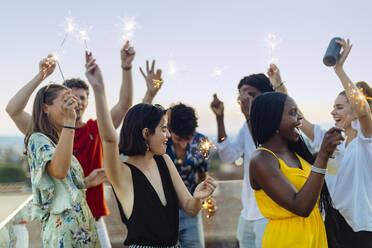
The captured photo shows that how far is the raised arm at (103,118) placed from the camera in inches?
80.7

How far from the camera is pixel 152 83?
3.48 metres

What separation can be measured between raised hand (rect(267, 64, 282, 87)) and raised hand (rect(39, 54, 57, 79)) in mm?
1935

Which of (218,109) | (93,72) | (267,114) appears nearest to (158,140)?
(93,72)

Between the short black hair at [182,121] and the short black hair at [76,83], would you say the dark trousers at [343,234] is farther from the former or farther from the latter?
the short black hair at [76,83]

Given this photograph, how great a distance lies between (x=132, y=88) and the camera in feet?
10.5

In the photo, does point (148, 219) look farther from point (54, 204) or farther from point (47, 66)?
point (47, 66)

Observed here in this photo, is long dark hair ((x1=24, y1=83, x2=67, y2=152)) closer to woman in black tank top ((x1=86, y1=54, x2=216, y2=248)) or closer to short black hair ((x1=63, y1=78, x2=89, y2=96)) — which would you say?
woman in black tank top ((x1=86, y1=54, x2=216, y2=248))

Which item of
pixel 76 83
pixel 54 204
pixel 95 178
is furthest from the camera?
pixel 76 83

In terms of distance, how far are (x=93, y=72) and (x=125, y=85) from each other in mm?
1089

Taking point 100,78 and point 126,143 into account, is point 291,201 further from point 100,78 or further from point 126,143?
point 100,78

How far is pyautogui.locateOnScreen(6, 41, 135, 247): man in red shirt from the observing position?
2.84 m

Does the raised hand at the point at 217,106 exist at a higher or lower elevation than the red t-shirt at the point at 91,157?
higher

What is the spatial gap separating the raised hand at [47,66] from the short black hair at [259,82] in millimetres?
1644

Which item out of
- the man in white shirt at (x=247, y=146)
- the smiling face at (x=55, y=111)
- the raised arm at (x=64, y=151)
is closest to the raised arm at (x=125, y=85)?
the smiling face at (x=55, y=111)
